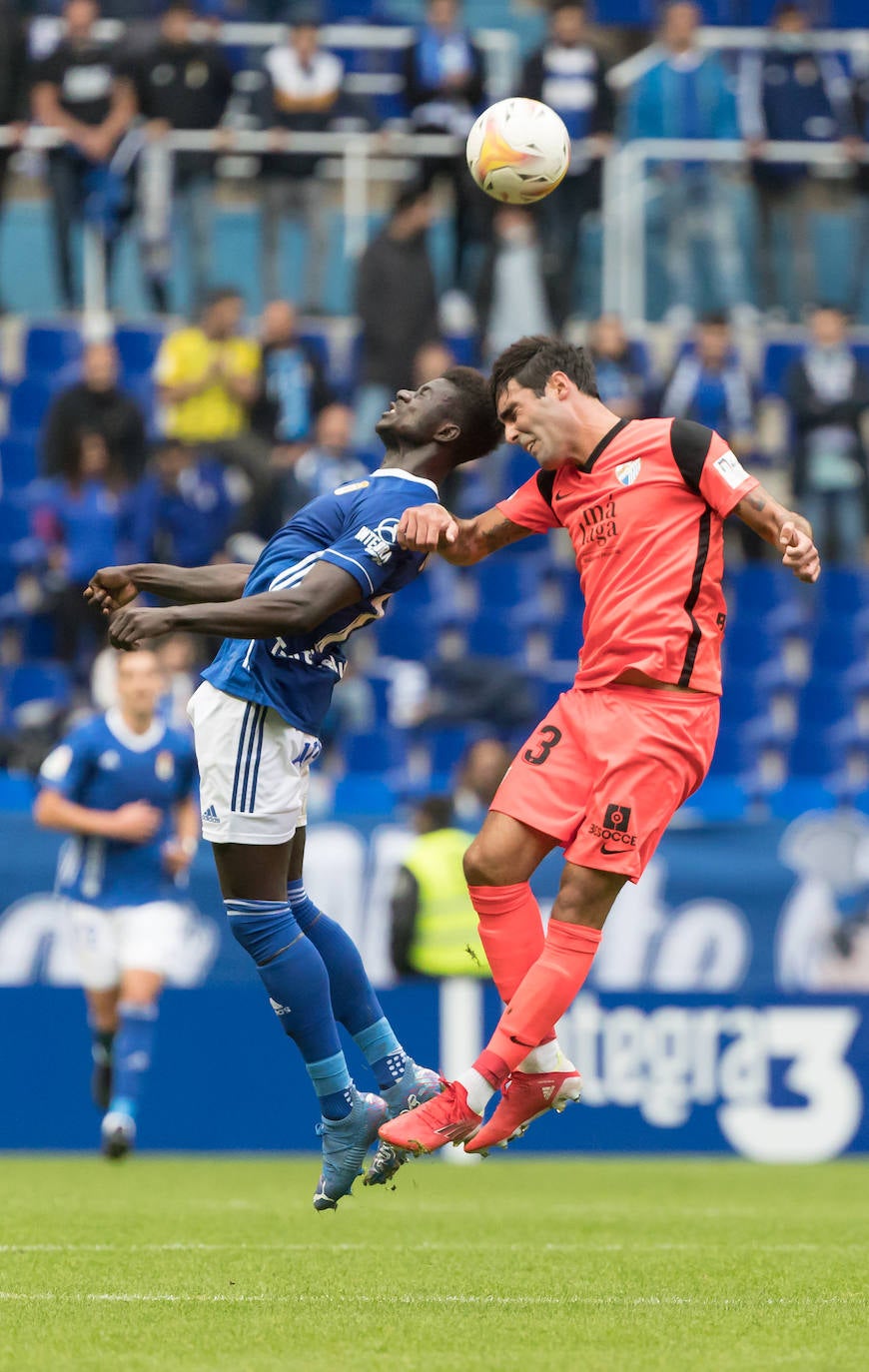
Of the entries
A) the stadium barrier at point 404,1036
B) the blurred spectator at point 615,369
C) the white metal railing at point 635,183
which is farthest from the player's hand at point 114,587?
the white metal railing at point 635,183

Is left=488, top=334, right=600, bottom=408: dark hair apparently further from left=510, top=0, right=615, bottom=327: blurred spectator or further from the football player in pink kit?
left=510, top=0, right=615, bottom=327: blurred spectator

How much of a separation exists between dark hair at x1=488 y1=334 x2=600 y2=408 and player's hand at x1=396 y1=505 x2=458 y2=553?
23.3 inches

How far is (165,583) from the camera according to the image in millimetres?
6336

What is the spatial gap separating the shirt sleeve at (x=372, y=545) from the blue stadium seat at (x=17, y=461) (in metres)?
9.68

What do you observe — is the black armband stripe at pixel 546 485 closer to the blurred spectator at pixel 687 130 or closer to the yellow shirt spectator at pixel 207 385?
the yellow shirt spectator at pixel 207 385

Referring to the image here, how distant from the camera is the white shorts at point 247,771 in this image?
6469 millimetres

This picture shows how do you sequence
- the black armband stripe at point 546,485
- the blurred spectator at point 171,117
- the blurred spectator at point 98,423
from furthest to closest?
1. the blurred spectator at point 171,117
2. the blurred spectator at point 98,423
3. the black armband stripe at point 546,485

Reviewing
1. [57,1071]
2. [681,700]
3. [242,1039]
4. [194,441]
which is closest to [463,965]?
[242,1039]

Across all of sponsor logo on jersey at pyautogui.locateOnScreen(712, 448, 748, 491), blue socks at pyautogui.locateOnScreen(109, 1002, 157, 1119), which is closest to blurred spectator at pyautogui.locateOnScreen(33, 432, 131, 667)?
blue socks at pyautogui.locateOnScreen(109, 1002, 157, 1119)

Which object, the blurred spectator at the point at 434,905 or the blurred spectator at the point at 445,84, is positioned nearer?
the blurred spectator at the point at 434,905

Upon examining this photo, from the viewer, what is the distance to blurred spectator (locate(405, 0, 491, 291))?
53.2ft

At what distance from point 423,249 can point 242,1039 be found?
6.85 meters

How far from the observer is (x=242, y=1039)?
1184 centimetres

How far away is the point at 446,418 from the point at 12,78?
35.5ft
